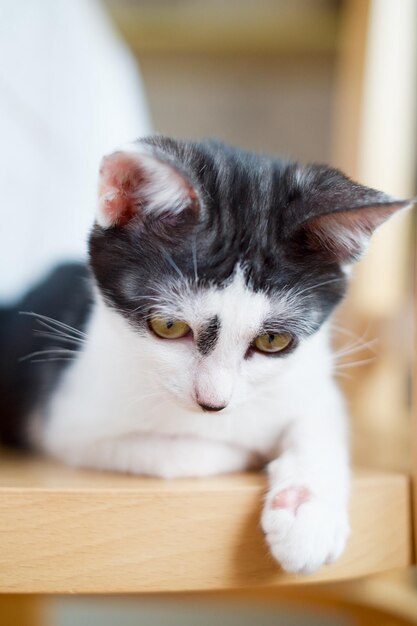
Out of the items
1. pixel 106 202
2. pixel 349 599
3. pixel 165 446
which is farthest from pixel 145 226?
pixel 349 599

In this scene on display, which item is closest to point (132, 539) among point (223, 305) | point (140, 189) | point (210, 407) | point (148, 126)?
point (210, 407)

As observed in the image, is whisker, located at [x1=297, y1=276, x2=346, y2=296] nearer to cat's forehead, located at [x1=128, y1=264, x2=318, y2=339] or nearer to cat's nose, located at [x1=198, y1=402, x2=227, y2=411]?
cat's forehead, located at [x1=128, y1=264, x2=318, y2=339]

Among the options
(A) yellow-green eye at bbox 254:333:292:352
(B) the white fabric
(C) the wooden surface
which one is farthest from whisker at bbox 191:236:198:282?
(B) the white fabric

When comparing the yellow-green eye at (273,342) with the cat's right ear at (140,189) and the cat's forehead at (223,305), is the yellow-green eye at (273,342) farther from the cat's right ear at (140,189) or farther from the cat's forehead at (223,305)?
the cat's right ear at (140,189)

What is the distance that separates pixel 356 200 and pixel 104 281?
35 cm

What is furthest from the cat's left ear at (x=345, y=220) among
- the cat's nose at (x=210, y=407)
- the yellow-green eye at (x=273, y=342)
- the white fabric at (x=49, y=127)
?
the white fabric at (x=49, y=127)

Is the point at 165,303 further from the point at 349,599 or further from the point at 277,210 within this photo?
the point at 349,599

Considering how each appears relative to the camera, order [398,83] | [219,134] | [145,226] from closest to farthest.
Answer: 1. [145,226]
2. [398,83]
3. [219,134]

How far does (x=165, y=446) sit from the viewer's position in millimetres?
883

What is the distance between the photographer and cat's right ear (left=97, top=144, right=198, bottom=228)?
2.26ft

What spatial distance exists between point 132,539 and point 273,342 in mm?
288

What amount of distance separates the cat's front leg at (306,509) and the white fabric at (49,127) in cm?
56

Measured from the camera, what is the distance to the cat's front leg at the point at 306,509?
0.69 metres

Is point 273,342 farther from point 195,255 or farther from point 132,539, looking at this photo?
point 132,539
